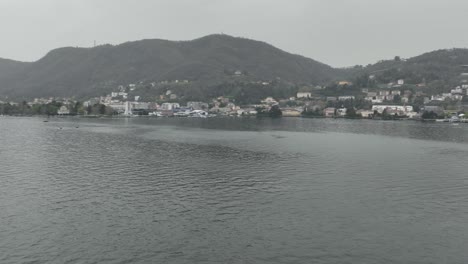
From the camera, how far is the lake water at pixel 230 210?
538 inches

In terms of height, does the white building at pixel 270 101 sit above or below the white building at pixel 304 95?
below

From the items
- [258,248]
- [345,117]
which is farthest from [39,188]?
[345,117]

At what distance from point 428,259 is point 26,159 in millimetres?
30709

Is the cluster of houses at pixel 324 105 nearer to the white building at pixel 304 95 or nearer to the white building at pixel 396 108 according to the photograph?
the white building at pixel 396 108

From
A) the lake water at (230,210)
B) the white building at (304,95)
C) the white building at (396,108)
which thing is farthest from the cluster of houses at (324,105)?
the lake water at (230,210)

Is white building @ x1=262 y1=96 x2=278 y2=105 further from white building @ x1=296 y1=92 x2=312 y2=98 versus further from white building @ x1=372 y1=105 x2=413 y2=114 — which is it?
white building @ x1=372 y1=105 x2=413 y2=114

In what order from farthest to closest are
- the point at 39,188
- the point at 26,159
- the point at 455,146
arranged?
the point at 455,146 → the point at 26,159 → the point at 39,188

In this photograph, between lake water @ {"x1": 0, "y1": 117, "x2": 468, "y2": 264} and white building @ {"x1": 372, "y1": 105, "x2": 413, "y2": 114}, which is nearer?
lake water @ {"x1": 0, "y1": 117, "x2": 468, "y2": 264}

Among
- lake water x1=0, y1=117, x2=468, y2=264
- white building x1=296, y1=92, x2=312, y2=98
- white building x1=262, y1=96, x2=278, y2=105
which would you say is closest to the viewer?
Answer: lake water x1=0, y1=117, x2=468, y2=264

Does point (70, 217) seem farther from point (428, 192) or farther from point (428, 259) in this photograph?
point (428, 192)

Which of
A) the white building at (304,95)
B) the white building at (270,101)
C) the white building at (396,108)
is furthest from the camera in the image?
the white building at (304,95)

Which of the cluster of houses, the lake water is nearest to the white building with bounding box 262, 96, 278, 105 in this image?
the cluster of houses

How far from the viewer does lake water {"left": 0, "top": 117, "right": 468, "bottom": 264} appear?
1367 cm

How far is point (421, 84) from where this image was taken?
18112cm
